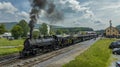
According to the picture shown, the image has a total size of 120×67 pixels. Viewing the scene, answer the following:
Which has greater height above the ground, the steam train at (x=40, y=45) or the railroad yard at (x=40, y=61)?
the steam train at (x=40, y=45)

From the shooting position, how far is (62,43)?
177 ft

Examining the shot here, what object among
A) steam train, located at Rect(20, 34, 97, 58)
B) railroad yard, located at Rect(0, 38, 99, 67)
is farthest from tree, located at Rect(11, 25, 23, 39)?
railroad yard, located at Rect(0, 38, 99, 67)

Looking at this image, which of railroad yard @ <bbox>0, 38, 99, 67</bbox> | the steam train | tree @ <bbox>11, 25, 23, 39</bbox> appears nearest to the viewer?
railroad yard @ <bbox>0, 38, 99, 67</bbox>

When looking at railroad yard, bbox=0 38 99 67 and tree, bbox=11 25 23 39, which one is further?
tree, bbox=11 25 23 39

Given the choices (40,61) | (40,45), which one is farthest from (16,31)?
(40,61)

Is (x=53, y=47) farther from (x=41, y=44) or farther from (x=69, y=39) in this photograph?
(x=69, y=39)

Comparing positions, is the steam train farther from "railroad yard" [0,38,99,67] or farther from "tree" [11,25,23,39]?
"tree" [11,25,23,39]

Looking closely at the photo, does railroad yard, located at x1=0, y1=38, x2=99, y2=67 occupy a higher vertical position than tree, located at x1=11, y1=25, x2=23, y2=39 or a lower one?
lower

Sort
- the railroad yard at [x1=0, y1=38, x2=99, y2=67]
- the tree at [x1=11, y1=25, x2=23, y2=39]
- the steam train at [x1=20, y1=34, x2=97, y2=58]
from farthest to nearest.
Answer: the tree at [x1=11, y1=25, x2=23, y2=39] → the steam train at [x1=20, y1=34, x2=97, y2=58] → the railroad yard at [x1=0, y1=38, x2=99, y2=67]

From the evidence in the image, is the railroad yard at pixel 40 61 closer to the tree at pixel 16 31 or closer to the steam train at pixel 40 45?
the steam train at pixel 40 45

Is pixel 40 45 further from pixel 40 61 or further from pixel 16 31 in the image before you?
pixel 16 31

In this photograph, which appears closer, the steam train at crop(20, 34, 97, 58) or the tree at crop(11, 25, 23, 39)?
the steam train at crop(20, 34, 97, 58)

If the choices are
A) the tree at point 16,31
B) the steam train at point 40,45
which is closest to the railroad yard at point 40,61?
the steam train at point 40,45

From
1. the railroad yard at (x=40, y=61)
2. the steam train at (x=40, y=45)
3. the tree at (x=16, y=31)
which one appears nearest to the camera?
the railroad yard at (x=40, y=61)
